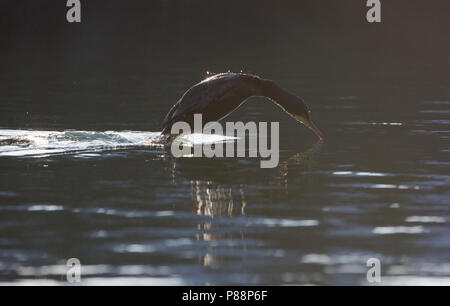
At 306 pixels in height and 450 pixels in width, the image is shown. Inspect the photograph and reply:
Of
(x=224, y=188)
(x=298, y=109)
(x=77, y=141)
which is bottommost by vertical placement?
(x=224, y=188)

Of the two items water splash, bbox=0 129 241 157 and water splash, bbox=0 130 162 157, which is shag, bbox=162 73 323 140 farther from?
water splash, bbox=0 130 162 157

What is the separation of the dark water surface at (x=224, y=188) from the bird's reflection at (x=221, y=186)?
0.09ft

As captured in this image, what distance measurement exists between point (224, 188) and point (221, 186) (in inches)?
5.8

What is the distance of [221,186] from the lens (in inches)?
471

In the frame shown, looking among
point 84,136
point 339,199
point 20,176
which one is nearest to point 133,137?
point 84,136

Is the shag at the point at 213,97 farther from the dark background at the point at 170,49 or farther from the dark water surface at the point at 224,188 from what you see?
the dark background at the point at 170,49

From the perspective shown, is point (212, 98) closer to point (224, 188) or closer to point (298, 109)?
point (298, 109)

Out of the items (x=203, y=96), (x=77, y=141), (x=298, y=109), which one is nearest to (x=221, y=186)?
(x=203, y=96)

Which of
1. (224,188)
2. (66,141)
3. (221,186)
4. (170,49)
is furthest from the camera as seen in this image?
(170,49)

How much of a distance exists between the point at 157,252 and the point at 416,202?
12.1ft

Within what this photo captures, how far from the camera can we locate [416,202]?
36.0ft

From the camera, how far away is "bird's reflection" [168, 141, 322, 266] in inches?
A: 367

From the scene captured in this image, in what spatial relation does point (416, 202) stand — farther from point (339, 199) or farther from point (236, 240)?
point (236, 240)

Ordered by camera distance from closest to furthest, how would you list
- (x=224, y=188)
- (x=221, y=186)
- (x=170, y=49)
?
(x=224, y=188) → (x=221, y=186) → (x=170, y=49)
